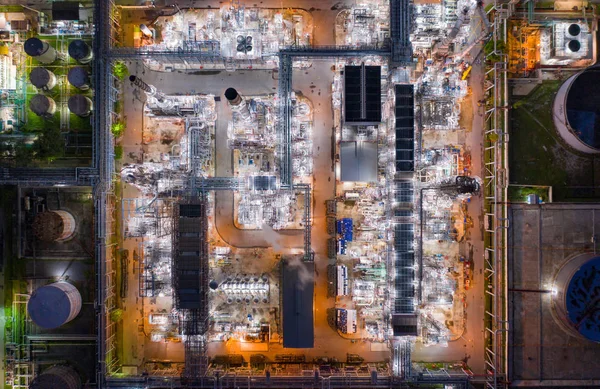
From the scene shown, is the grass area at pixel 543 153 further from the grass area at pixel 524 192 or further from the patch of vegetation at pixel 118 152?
the patch of vegetation at pixel 118 152

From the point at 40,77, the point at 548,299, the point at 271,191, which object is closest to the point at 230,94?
the point at 271,191

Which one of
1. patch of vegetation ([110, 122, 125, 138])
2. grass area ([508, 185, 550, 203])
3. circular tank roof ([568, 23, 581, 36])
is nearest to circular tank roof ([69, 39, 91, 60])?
patch of vegetation ([110, 122, 125, 138])

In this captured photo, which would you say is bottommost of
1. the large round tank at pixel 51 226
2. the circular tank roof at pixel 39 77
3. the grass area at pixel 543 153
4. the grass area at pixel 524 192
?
the large round tank at pixel 51 226

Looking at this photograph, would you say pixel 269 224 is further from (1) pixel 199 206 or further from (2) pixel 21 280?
(2) pixel 21 280

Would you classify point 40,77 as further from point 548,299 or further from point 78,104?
point 548,299

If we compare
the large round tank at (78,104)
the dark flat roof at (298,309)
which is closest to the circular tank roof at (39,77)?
the large round tank at (78,104)
